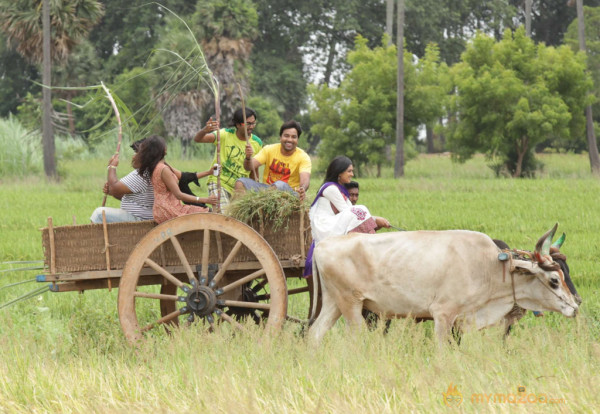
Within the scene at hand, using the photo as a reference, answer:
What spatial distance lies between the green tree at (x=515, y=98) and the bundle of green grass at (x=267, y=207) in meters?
22.1

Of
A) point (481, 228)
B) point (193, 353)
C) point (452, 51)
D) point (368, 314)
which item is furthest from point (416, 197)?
point (452, 51)

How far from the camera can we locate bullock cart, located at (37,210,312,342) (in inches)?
263

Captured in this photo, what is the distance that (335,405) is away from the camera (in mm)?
4898

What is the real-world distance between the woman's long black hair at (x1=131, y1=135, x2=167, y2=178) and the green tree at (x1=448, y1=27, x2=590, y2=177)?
2217 centimetres

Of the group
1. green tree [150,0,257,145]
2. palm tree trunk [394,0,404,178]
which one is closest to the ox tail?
palm tree trunk [394,0,404,178]

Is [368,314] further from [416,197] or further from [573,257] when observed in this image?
[416,197]

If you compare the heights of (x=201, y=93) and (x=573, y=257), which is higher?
(x=201, y=93)

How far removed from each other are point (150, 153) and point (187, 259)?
813 millimetres

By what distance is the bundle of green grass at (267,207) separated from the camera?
679cm

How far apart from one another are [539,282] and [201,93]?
2896cm

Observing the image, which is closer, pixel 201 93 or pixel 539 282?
pixel 539 282

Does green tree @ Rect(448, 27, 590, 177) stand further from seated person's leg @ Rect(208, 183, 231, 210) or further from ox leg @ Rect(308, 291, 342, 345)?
ox leg @ Rect(308, 291, 342, 345)

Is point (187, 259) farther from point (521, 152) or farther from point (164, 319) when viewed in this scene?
point (521, 152)

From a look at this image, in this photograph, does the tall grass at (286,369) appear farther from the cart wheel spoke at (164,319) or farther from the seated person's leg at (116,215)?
the seated person's leg at (116,215)
